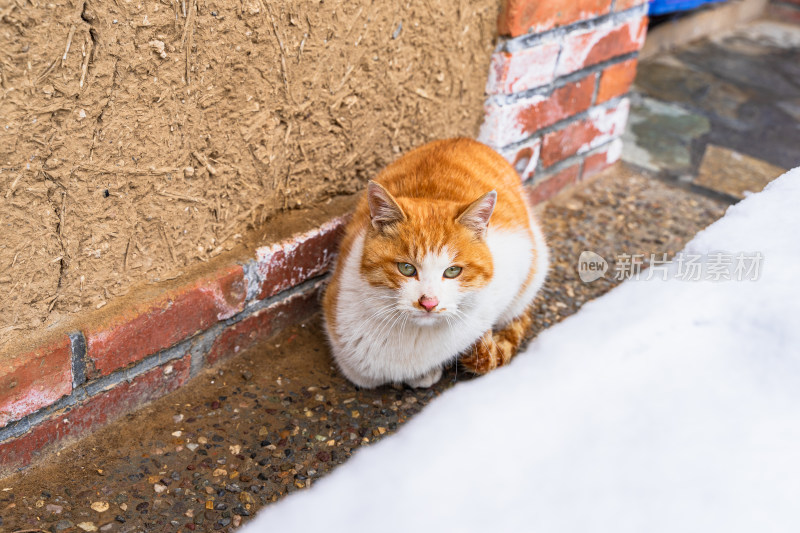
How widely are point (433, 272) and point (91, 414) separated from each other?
0.75 meters

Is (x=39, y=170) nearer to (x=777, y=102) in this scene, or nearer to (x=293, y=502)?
(x=293, y=502)

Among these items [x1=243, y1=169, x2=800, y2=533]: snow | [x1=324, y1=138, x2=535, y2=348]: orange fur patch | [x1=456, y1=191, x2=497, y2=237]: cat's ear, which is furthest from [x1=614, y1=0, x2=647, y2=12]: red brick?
[x1=243, y1=169, x2=800, y2=533]: snow

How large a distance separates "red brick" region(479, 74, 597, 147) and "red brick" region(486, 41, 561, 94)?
51 millimetres

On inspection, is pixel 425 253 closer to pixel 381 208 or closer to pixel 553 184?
pixel 381 208

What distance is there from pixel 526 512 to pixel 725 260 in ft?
1.01

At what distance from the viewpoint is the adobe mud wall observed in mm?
1105

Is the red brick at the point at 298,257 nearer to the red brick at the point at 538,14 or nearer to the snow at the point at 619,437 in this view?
the red brick at the point at 538,14

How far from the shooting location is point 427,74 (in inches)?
73.2

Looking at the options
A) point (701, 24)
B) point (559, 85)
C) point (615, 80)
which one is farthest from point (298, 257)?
point (701, 24)

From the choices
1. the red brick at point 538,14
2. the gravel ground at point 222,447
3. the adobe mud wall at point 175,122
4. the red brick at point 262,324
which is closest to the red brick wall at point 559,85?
the red brick at point 538,14

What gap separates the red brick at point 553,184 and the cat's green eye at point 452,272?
99cm

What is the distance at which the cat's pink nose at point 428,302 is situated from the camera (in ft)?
4.43

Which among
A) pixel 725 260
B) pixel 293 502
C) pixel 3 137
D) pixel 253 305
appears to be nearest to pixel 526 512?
pixel 293 502

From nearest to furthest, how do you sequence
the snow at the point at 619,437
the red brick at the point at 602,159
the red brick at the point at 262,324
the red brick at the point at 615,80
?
the snow at the point at 619,437
the red brick at the point at 262,324
the red brick at the point at 615,80
the red brick at the point at 602,159
